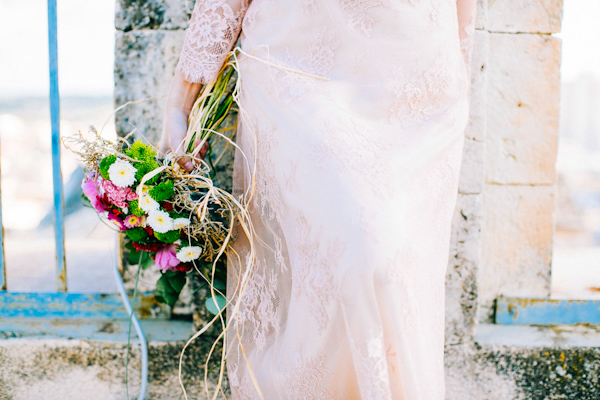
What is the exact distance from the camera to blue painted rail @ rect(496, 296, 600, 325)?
6.95 feet

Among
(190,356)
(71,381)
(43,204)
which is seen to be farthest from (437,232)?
(43,204)

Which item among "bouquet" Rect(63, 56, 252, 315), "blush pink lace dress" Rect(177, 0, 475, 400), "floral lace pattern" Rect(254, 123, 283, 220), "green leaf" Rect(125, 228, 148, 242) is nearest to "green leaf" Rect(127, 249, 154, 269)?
"bouquet" Rect(63, 56, 252, 315)

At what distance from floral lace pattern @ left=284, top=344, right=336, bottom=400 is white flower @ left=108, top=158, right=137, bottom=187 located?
64cm

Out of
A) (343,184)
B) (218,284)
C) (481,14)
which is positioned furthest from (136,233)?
(481,14)

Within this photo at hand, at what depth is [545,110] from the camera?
6.95 feet

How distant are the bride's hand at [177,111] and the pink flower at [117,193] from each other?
218mm

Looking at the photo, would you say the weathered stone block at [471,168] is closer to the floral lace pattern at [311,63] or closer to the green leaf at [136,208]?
the floral lace pattern at [311,63]

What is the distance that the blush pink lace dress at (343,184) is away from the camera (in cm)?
104

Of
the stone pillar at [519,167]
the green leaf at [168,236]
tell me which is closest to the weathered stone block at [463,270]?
the stone pillar at [519,167]

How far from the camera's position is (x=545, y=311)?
2127 mm

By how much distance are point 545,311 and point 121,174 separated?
1.88m

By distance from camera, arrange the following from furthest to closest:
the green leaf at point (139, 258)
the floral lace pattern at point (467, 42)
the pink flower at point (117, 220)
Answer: the green leaf at point (139, 258)
the floral lace pattern at point (467, 42)
the pink flower at point (117, 220)

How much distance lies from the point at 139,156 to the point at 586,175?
10.9 meters

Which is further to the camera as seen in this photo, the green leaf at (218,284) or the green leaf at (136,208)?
the green leaf at (218,284)
